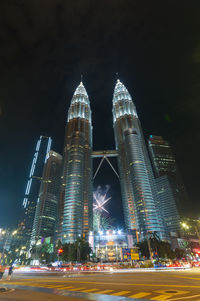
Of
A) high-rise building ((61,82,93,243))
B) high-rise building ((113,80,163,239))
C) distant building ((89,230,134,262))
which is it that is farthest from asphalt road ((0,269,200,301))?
distant building ((89,230,134,262))

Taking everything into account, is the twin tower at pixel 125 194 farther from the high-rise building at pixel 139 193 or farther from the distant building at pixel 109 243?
the distant building at pixel 109 243

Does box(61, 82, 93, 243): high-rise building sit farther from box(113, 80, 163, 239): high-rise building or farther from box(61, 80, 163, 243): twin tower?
box(113, 80, 163, 239): high-rise building

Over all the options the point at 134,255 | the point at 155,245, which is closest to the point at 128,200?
the point at 155,245

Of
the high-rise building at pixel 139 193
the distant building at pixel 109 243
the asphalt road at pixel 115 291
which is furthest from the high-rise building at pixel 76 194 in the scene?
the asphalt road at pixel 115 291

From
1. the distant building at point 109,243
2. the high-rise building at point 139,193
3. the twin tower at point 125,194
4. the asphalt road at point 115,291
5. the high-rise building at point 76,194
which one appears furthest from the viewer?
the high-rise building at point 139,193

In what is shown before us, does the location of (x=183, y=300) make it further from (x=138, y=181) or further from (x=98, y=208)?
(x=98, y=208)

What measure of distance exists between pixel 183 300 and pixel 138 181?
167 m

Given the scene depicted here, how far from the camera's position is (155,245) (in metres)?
100

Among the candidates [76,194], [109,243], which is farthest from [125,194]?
[76,194]

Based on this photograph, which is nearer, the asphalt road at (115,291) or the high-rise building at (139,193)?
the asphalt road at (115,291)

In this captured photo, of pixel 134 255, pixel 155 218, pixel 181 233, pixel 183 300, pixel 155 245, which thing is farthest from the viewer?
pixel 181 233

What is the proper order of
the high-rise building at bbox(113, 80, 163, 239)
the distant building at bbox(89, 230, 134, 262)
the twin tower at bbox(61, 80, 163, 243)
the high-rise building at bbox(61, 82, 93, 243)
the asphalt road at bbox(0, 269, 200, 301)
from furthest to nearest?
the high-rise building at bbox(113, 80, 163, 239) → the twin tower at bbox(61, 80, 163, 243) → the high-rise building at bbox(61, 82, 93, 243) → the distant building at bbox(89, 230, 134, 262) → the asphalt road at bbox(0, 269, 200, 301)

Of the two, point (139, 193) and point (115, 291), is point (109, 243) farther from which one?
point (115, 291)

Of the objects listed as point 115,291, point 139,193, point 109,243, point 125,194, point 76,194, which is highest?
point 125,194
